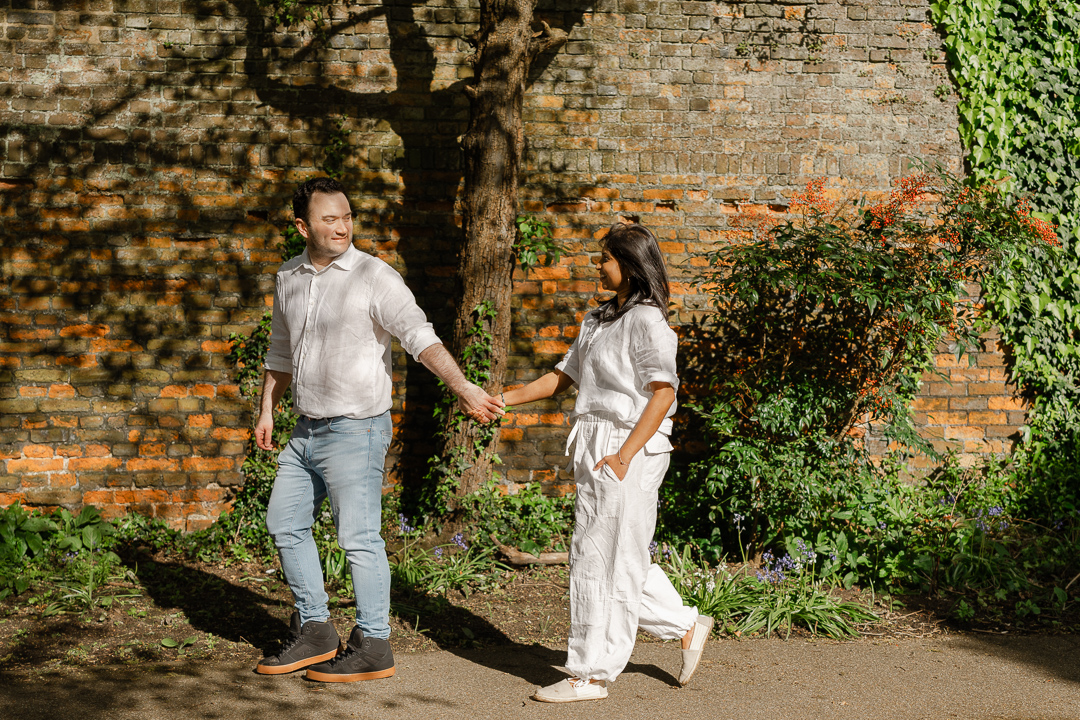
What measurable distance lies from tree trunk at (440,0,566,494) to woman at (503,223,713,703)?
5.75ft

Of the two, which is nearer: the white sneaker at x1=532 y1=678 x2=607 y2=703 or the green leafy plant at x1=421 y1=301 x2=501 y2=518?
the white sneaker at x1=532 y1=678 x2=607 y2=703

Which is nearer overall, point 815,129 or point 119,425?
point 119,425

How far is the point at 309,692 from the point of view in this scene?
3.19 m

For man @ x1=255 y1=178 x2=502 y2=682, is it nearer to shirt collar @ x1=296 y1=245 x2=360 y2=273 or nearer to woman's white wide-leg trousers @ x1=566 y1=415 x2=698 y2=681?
shirt collar @ x1=296 y1=245 x2=360 y2=273

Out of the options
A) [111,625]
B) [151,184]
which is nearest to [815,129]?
[151,184]

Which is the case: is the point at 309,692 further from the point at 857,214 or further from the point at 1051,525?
the point at 1051,525

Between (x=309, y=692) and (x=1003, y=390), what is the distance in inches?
196

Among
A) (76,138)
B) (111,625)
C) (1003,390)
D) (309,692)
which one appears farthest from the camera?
(1003,390)

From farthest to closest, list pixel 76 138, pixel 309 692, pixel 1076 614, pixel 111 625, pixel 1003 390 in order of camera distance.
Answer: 1. pixel 1003 390
2. pixel 76 138
3. pixel 1076 614
4. pixel 111 625
5. pixel 309 692

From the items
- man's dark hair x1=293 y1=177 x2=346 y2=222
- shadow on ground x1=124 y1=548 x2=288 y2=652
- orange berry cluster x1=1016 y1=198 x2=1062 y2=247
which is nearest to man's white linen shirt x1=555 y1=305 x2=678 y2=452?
man's dark hair x1=293 y1=177 x2=346 y2=222

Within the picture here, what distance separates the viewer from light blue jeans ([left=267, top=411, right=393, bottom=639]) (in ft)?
10.6

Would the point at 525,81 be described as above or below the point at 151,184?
A: above

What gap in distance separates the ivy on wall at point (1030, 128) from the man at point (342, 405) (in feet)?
13.7

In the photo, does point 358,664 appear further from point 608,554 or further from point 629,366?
point 629,366
